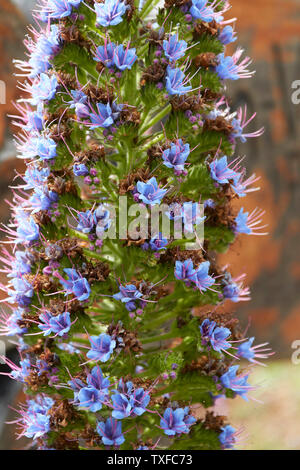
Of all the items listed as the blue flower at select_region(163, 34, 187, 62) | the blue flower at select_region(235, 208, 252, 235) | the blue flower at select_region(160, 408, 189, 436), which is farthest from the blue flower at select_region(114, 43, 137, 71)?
the blue flower at select_region(160, 408, 189, 436)

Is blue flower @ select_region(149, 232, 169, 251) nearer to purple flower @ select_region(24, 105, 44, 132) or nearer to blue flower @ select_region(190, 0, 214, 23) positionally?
purple flower @ select_region(24, 105, 44, 132)

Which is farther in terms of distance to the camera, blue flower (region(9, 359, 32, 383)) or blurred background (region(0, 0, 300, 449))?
blurred background (region(0, 0, 300, 449))

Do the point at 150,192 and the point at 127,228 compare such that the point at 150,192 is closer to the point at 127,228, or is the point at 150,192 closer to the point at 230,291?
the point at 127,228

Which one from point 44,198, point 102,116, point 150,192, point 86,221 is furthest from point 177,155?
point 44,198

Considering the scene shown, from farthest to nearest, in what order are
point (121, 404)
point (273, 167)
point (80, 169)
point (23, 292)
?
1. point (273, 167)
2. point (23, 292)
3. point (80, 169)
4. point (121, 404)

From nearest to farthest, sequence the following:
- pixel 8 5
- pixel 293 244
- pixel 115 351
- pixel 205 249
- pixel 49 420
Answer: pixel 115 351 → pixel 49 420 → pixel 205 249 → pixel 8 5 → pixel 293 244

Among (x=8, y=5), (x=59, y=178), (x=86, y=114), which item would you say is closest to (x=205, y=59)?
(x=86, y=114)
